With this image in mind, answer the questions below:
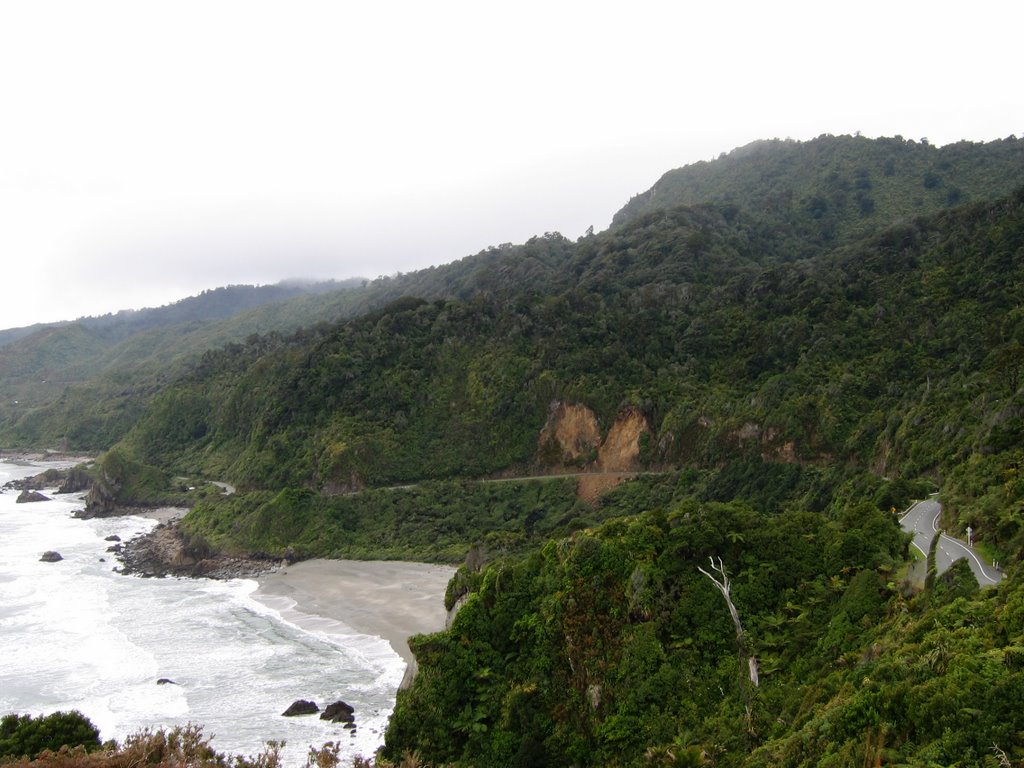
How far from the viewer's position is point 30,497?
83.0 meters

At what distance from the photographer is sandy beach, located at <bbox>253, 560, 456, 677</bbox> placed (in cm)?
3950

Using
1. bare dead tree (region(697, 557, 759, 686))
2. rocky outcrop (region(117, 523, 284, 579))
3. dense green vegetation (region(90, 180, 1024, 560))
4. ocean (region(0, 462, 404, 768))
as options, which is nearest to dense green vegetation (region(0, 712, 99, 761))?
ocean (region(0, 462, 404, 768))

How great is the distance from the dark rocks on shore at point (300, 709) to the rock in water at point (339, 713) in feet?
1.69

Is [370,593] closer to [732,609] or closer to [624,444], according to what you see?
[624,444]

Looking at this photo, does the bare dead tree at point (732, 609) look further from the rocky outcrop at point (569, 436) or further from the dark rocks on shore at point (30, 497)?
the dark rocks on shore at point (30, 497)

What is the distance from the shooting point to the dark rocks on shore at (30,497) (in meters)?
82.4

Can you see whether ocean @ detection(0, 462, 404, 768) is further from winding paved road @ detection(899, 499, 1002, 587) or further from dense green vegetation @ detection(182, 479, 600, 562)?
winding paved road @ detection(899, 499, 1002, 587)

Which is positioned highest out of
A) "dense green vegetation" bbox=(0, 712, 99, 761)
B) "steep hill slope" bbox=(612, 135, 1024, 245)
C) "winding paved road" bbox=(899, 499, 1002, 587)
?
"steep hill slope" bbox=(612, 135, 1024, 245)

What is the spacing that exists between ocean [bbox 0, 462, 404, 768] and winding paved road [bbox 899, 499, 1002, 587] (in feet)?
60.8

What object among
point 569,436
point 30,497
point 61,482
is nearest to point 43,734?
point 569,436

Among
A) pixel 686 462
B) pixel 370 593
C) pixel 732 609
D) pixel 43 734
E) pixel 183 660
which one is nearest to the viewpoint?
pixel 732 609

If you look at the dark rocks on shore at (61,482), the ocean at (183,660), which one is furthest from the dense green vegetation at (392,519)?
the dark rocks on shore at (61,482)

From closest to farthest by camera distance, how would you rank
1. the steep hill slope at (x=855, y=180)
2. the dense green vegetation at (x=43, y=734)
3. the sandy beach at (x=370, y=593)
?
the dense green vegetation at (x=43, y=734)
the sandy beach at (x=370, y=593)
the steep hill slope at (x=855, y=180)

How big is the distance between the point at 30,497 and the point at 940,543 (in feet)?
296
